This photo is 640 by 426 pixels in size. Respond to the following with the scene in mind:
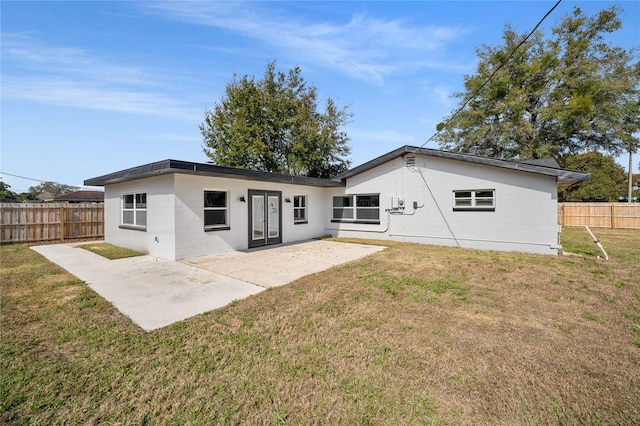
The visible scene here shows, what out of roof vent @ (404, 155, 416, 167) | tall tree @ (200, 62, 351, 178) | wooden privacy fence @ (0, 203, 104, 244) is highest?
tall tree @ (200, 62, 351, 178)

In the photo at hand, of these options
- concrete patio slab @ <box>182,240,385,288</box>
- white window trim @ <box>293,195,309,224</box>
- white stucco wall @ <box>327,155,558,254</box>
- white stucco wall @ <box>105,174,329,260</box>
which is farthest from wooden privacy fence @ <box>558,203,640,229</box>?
white stucco wall @ <box>105,174,329,260</box>

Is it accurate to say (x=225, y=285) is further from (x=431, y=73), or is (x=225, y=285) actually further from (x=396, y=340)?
(x=431, y=73)

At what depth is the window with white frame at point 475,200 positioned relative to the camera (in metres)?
9.76

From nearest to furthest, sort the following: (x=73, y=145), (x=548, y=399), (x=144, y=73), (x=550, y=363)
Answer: (x=548, y=399) < (x=550, y=363) < (x=144, y=73) < (x=73, y=145)

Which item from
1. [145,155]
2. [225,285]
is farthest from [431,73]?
[145,155]

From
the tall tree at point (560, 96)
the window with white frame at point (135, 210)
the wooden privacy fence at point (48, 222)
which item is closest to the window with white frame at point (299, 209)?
the window with white frame at point (135, 210)

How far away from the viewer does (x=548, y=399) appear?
93.0 inches

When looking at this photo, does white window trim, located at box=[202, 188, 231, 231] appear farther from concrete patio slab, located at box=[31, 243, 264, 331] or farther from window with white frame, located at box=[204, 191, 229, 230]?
concrete patio slab, located at box=[31, 243, 264, 331]

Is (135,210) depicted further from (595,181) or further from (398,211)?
A: (595,181)

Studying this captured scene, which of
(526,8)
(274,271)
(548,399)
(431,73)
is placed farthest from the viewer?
(431,73)

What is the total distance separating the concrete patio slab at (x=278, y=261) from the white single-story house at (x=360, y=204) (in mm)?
918

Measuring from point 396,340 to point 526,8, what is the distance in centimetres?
922

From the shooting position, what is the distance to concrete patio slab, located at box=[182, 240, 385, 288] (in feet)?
20.4

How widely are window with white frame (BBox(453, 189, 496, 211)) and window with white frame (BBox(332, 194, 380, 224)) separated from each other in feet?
10.4
